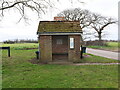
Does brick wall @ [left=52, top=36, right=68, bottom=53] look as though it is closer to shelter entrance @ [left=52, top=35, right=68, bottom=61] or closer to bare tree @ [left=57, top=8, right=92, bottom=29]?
shelter entrance @ [left=52, top=35, right=68, bottom=61]

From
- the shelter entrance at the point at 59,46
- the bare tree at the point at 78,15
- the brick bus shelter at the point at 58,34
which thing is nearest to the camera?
the brick bus shelter at the point at 58,34

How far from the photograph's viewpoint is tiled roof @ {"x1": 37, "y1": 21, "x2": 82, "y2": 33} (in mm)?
12305

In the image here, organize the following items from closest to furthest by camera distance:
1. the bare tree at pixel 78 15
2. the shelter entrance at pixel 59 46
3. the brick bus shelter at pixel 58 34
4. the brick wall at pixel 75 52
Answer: the brick bus shelter at pixel 58 34 → the brick wall at pixel 75 52 → the shelter entrance at pixel 59 46 → the bare tree at pixel 78 15

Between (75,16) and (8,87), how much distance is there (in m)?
37.6

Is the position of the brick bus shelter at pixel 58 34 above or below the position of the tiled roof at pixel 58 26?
below

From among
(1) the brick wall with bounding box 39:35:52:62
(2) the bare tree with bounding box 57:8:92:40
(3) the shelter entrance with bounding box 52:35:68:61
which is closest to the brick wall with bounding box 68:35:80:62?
(1) the brick wall with bounding box 39:35:52:62

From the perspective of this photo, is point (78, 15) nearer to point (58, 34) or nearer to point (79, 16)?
point (79, 16)

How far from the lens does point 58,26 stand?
42.8 feet

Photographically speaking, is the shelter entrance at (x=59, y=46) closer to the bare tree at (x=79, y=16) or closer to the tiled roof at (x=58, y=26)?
the tiled roof at (x=58, y=26)

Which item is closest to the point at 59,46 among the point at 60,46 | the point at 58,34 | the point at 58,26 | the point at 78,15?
the point at 60,46

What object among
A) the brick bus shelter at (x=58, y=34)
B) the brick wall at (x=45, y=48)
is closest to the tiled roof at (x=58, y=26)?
the brick bus shelter at (x=58, y=34)

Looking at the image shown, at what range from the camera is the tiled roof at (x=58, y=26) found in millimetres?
12305

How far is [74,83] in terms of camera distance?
20.2 ft

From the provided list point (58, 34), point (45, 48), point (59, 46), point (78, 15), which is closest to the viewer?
point (58, 34)
